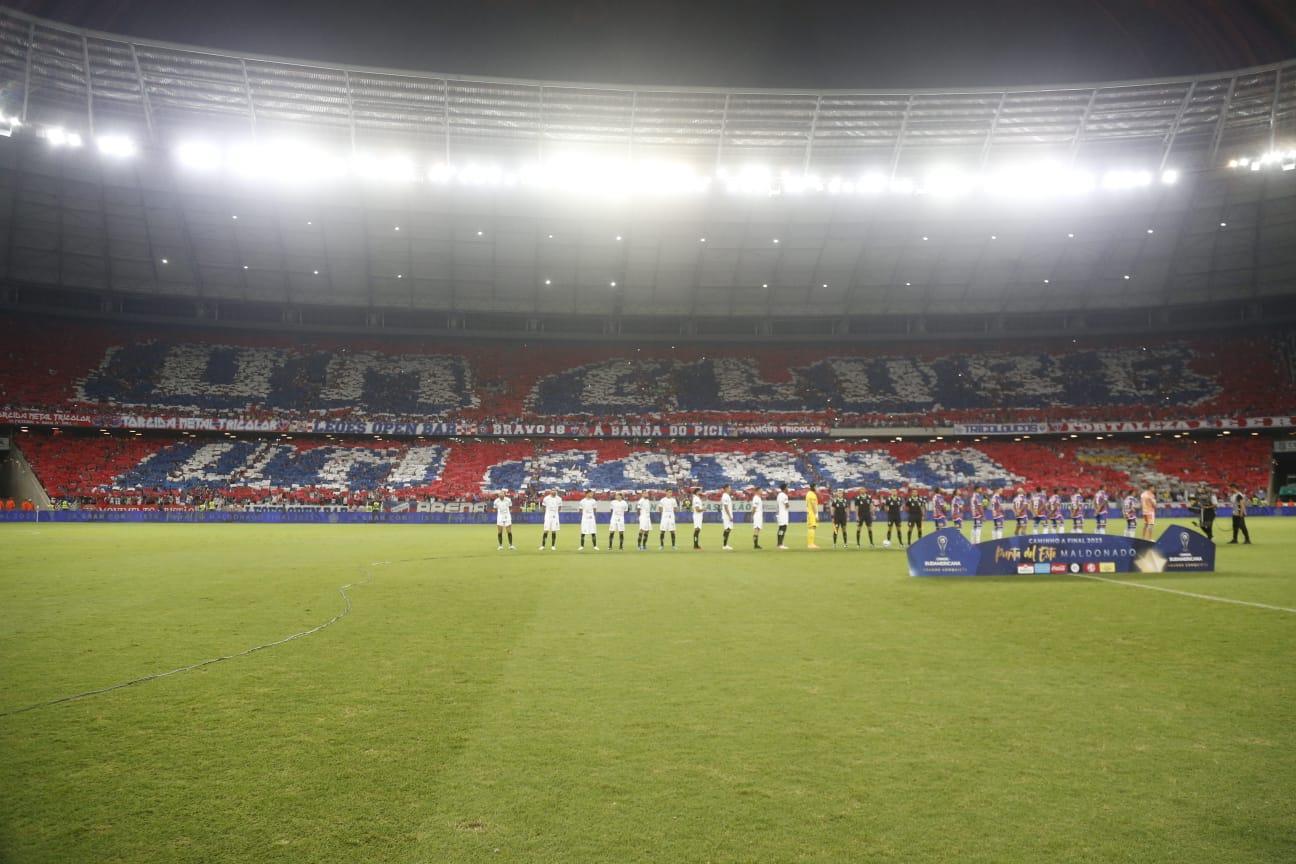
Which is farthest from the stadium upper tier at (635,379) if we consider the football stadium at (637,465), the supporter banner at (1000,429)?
the supporter banner at (1000,429)

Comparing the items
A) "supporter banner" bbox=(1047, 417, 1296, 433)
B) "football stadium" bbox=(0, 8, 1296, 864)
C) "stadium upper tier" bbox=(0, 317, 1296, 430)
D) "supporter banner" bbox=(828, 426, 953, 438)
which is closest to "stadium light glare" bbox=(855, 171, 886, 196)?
"football stadium" bbox=(0, 8, 1296, 864)

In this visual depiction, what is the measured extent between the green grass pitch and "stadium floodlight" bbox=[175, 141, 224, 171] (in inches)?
1432

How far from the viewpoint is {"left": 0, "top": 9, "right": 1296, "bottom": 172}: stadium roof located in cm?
3872

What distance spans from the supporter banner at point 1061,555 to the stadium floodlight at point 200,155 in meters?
43.0

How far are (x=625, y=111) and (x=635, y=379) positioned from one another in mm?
21508

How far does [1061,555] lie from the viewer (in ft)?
53.7

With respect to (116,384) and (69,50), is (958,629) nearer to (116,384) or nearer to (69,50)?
(69,50)

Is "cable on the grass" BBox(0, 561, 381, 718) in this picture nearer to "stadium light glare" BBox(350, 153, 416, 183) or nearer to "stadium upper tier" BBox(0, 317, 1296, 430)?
"stadium light glare" BBox(350, 153, 416, 183)

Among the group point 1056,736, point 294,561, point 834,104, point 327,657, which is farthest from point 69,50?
point 1056,736

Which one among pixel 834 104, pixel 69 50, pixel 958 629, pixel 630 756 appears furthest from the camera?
pixel 834 104

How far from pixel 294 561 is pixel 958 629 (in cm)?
1671

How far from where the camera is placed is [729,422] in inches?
2147

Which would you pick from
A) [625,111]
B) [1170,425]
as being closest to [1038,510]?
[1170,425]

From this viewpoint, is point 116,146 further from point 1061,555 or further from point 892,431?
point 892,431
